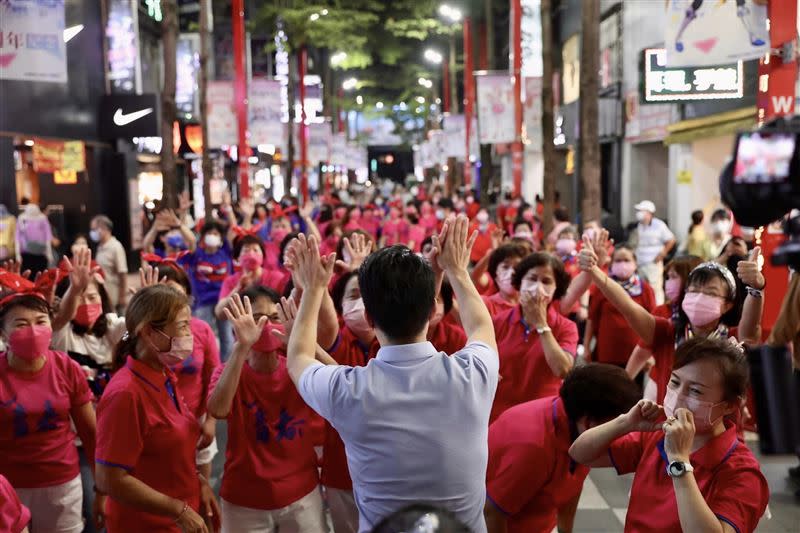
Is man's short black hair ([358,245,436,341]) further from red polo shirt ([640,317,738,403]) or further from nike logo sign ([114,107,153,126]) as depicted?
nike logo sign ([114,107,153,126])

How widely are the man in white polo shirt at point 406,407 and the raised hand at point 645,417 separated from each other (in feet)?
1.73

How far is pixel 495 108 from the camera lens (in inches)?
805

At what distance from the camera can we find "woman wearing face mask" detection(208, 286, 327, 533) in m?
3.98

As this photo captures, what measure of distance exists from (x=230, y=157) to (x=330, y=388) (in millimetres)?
33752

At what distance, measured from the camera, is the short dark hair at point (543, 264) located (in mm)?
5754

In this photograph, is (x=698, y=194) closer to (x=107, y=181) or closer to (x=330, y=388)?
(x=107, y=181)

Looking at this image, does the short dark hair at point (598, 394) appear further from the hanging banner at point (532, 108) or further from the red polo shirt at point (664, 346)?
Answer: the hanging banner at point (532, 108)

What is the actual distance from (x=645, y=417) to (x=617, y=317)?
433 centimetres

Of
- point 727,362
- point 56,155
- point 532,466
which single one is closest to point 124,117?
point 56,155

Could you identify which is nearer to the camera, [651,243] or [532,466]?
[532,466]

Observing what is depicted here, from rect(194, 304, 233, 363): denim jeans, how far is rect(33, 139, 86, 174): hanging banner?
9.48 meters

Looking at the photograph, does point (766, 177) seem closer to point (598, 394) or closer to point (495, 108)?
point (598, 394)

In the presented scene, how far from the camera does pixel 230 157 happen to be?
116 ft

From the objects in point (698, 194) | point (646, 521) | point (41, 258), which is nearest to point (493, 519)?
point (646, 521)
